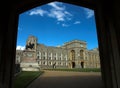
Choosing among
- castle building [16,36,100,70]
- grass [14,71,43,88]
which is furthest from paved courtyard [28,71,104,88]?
castle building [16,36,100,70]

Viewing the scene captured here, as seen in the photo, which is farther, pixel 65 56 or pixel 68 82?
pixel 65 56

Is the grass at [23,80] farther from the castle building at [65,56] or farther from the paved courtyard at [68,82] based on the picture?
the castle building at [65,56]

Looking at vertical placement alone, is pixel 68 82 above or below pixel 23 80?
below

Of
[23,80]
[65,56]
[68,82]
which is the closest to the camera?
[68,82]

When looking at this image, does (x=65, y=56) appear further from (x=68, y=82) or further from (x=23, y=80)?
(x=68, y=82)

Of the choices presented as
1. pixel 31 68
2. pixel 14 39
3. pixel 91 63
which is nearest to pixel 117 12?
pixel 14 39

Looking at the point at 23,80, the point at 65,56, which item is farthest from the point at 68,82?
the point at 65,56

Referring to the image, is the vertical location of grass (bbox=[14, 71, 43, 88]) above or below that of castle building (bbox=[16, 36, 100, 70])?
below

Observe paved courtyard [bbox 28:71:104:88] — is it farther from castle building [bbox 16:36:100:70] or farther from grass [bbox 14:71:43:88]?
castle building [bbox 16:36:100:70]

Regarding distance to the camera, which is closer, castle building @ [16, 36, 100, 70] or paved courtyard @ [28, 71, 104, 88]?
paved courtyard @ [28, 71, 104, 88]

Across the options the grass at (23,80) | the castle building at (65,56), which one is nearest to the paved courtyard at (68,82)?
the grass at (23,80)

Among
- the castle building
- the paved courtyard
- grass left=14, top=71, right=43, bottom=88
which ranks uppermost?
the castle building

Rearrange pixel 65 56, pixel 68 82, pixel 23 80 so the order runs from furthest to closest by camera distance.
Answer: pixel 65 56 → pixel 23 80 → pixel 68 82

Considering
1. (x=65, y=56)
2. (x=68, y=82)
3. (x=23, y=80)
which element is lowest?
(x=68, y=82)
